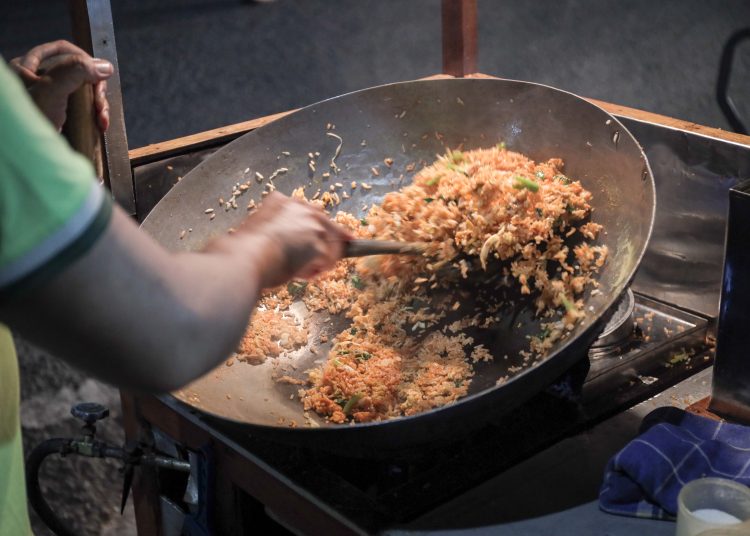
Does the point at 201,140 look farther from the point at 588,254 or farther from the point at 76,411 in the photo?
the point at 588,254

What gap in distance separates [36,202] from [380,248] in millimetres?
811

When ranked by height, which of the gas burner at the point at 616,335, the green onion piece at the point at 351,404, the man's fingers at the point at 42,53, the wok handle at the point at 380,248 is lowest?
the gas burner at the point at 616,335

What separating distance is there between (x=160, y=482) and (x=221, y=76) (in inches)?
115

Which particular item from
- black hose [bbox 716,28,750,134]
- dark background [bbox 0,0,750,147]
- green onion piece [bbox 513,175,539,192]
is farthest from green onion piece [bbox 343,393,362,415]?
black hose [bbox 716,28,750,134]

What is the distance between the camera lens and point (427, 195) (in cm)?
164

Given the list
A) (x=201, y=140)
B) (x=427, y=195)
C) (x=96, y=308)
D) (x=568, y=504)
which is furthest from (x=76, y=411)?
(x=96, y=308)

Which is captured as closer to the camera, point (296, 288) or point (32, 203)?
point (32, 203)

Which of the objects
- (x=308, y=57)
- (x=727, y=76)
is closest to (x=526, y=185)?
(x=308, y=57)

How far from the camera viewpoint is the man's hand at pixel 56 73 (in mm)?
1439

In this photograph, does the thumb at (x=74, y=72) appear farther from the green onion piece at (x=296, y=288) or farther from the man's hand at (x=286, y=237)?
the man's hand at (x=286, y=237)

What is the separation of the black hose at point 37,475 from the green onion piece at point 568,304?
1013mm

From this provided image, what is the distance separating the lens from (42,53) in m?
1.49

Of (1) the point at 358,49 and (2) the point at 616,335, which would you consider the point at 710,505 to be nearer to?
(2) the point at 616,335

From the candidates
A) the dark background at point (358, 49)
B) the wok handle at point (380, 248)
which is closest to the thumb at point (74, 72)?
the wok handle at point (380, 248)
